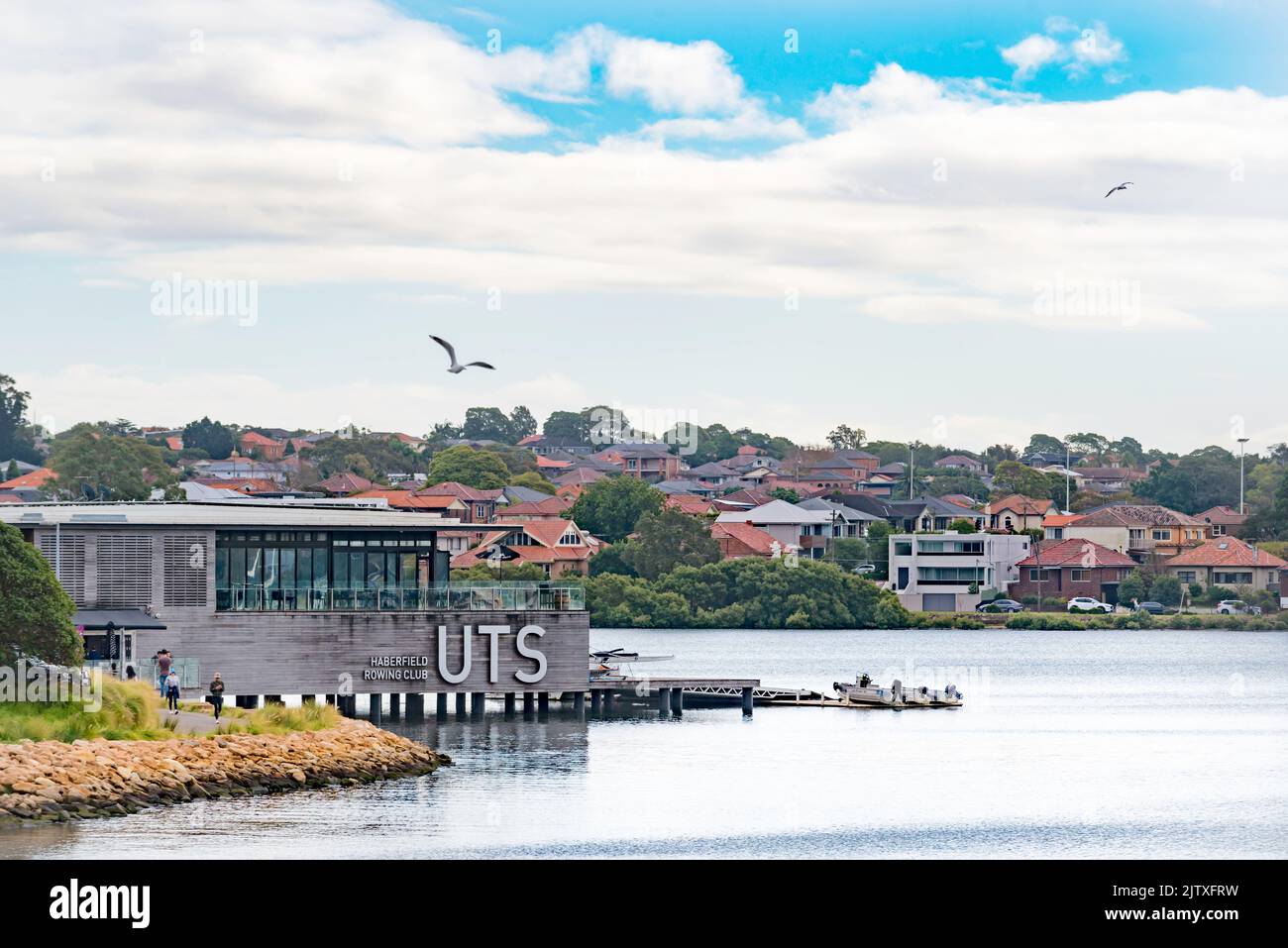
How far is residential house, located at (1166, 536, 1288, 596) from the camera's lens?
545 feet

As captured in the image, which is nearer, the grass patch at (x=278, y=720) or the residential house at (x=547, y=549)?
the grass patch at (x=278, y=720)

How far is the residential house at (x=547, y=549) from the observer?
152m

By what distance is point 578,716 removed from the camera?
233 ft

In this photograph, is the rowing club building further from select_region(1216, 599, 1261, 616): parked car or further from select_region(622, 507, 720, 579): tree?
select_region(1216, 599, 1261, 616): parked car

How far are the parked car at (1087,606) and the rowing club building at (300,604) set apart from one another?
329ft

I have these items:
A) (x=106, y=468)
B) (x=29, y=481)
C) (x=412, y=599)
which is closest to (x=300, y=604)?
(x=412, y=599)

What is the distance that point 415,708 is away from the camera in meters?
71.1

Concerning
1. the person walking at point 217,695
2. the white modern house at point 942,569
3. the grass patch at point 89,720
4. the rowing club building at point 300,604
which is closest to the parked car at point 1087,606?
the white modern house at point 942,569

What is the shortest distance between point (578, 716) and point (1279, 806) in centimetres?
2389

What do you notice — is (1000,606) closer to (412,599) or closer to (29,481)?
(29,481)

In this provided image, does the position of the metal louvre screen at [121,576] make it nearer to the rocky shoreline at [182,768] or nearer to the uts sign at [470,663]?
the uts sign at [470,663]

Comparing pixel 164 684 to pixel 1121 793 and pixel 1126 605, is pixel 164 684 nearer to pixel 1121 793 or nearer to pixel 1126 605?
pixel 1121 793
